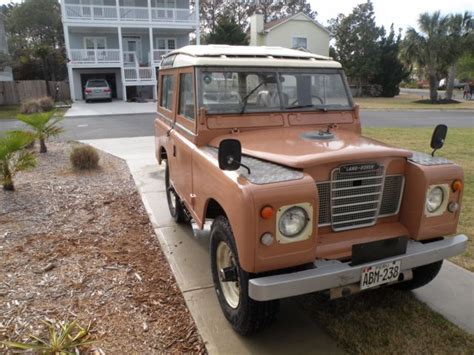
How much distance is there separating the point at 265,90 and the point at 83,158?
5.43m

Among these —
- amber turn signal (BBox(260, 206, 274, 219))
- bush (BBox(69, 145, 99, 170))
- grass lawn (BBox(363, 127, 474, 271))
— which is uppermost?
amber turn signal (BBox(260, 206, 274, 219))

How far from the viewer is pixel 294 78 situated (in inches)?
164

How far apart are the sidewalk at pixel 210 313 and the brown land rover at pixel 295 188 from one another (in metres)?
0.15

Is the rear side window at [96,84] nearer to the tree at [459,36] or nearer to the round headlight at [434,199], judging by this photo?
the tree at [459,36]

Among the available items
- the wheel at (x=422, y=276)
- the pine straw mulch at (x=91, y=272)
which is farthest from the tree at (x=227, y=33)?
the wheel at (x=422, y=276)

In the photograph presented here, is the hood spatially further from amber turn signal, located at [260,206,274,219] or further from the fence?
the fence

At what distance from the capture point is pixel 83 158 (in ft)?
27.1

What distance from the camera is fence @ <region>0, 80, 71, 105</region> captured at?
27.8 meters

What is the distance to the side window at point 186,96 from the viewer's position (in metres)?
4.14

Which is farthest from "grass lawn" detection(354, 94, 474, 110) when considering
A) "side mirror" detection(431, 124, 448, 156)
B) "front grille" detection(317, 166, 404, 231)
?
"front grille" detection(317, 166, 404, 231)

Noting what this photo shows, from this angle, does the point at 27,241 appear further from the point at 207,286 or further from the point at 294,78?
the point at 294,78

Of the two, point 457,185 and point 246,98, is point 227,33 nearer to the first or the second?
point 246,98

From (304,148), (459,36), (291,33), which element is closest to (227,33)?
(291,33)

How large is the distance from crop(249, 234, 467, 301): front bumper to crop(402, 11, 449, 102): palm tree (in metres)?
31.2
